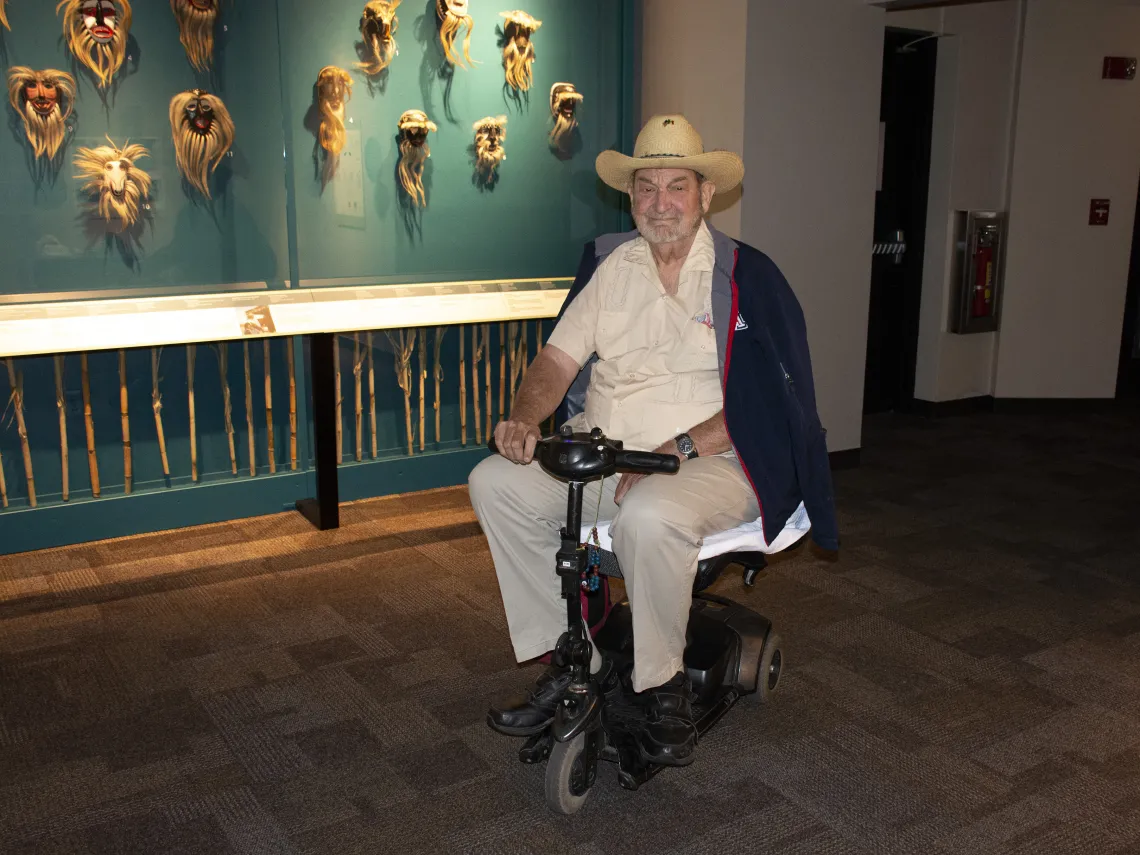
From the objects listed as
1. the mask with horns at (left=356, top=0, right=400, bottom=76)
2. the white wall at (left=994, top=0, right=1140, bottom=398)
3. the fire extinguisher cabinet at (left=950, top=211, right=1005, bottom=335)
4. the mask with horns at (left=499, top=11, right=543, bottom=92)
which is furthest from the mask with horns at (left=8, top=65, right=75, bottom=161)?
the white wall at (left=994, top=0, right=1140, bottom=398)

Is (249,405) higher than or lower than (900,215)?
lower

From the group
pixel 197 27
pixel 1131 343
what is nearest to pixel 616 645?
pixel 197 27

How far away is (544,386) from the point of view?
251cm

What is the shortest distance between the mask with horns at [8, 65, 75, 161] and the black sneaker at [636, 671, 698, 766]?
8.65 feet

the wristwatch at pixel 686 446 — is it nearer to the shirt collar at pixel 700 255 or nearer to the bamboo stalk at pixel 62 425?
the shirt collar at pixel 700 255

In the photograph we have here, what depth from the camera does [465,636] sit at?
3008mm

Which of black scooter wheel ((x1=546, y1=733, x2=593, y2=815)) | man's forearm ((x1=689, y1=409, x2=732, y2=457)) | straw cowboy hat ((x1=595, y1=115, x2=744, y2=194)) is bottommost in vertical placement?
black scooter wheel ((x1=546, y1=733, x2=593, y2=815))

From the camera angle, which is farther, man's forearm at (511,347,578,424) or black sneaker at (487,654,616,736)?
man's forearm at (511,347,578,424)

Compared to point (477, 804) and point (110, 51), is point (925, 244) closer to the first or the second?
point (110, 51)

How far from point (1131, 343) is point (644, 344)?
5463 mm

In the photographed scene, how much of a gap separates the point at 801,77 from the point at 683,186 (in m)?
2.32

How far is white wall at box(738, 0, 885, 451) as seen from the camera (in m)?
4.37

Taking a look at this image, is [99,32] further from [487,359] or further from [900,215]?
[900,215]

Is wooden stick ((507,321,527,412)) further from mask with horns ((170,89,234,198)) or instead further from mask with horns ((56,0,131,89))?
mask with horns ((56,0,131,89))
